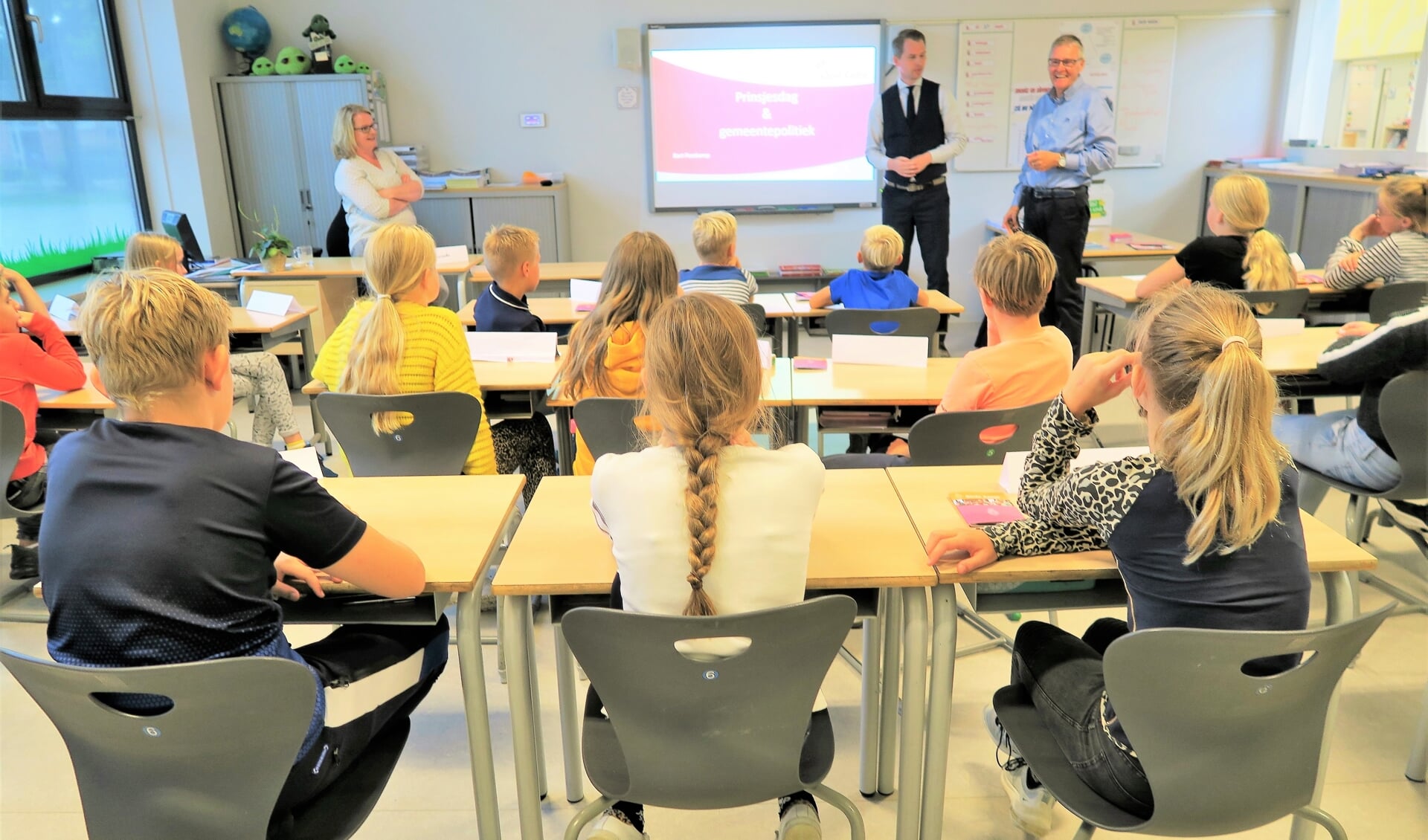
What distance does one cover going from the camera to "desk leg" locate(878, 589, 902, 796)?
5.72 feet

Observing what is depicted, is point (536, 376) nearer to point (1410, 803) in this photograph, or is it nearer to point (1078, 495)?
point (1078, 495)

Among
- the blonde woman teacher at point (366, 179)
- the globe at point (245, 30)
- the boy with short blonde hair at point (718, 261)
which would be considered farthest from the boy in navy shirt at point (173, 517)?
the globe at point (245, 30)

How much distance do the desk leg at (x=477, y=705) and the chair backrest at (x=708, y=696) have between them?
0.26 m

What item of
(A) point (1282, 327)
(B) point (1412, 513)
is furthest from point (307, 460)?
(A) point (1282, 327)

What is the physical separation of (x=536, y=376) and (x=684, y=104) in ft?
13.5

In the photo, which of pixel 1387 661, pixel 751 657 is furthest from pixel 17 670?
pixel 1387 661

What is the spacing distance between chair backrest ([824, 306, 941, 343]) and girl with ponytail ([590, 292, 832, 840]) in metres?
2.07

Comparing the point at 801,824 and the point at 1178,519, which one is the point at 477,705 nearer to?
the point at 801,824

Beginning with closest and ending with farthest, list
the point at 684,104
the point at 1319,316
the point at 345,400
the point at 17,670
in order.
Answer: the point at 17,670 → the point at 345,400 → the point at 1319,316 → the point at 684,104

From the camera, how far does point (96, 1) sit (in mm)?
5480

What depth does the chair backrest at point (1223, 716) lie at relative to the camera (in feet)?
3.85

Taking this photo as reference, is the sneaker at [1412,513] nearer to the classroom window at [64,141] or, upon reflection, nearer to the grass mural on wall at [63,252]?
the grass mural on wall at [63,252]

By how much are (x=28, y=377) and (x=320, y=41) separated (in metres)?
4.16

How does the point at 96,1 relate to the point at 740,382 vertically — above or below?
above
